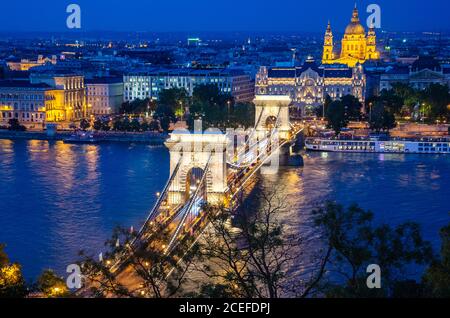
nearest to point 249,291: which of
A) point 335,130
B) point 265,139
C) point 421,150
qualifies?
point 265,139

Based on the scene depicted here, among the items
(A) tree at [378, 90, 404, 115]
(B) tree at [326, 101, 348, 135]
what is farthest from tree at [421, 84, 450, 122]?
(B) tree at [326, 101, 348, 135]

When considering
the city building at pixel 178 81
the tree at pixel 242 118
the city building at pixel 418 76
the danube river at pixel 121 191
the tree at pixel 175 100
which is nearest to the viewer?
the danube river at pixel 121 191

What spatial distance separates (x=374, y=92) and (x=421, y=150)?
8.49 m

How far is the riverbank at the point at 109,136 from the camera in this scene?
16047mm

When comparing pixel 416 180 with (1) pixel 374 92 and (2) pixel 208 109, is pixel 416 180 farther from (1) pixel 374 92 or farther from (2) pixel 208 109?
(1) pixel 374 92

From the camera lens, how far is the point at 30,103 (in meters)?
Answer: 18.6

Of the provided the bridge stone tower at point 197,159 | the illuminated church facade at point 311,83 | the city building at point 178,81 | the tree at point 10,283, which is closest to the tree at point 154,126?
→ the city building at point 178,81

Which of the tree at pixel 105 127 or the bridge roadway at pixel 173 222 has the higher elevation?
the tree at pixel 105 127

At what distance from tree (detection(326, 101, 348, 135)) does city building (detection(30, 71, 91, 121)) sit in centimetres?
597

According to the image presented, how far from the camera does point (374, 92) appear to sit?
2253cm

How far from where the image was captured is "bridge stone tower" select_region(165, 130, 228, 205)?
847cm

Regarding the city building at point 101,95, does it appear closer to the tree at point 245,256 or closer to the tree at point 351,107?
the tree at point 351,107

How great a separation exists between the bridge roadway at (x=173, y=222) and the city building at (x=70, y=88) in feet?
29.3

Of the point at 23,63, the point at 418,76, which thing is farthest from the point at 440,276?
the point at 23,63
